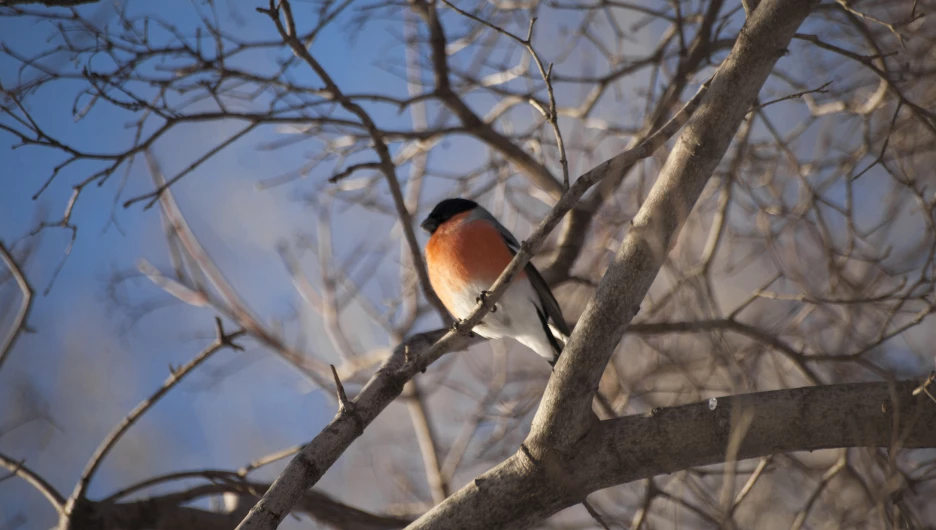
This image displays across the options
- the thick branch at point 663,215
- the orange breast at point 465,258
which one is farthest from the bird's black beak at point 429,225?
the thick branch at point 663,215

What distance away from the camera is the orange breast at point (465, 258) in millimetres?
3289

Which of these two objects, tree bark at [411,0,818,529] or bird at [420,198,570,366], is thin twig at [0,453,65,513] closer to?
→ tree bark at [411,0,818,529]

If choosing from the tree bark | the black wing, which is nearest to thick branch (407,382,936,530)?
the tree bark

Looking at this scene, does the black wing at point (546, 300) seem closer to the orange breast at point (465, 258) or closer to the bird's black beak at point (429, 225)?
the orange breast at point (465, 258)

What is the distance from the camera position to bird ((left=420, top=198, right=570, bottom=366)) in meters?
3.27

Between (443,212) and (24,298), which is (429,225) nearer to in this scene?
(443,212)

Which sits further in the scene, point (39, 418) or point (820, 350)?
point (820, 350)

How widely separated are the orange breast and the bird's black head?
26cm

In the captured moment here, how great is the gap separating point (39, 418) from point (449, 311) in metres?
1.65

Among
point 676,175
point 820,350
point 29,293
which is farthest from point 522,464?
point 820,350

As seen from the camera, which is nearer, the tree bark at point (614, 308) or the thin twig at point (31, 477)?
the tree bark at point (614, 308)

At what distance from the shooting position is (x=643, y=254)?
7.02ft

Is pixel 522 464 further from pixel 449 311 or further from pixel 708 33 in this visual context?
pixel 708 33

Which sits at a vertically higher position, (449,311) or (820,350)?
(820,350)
